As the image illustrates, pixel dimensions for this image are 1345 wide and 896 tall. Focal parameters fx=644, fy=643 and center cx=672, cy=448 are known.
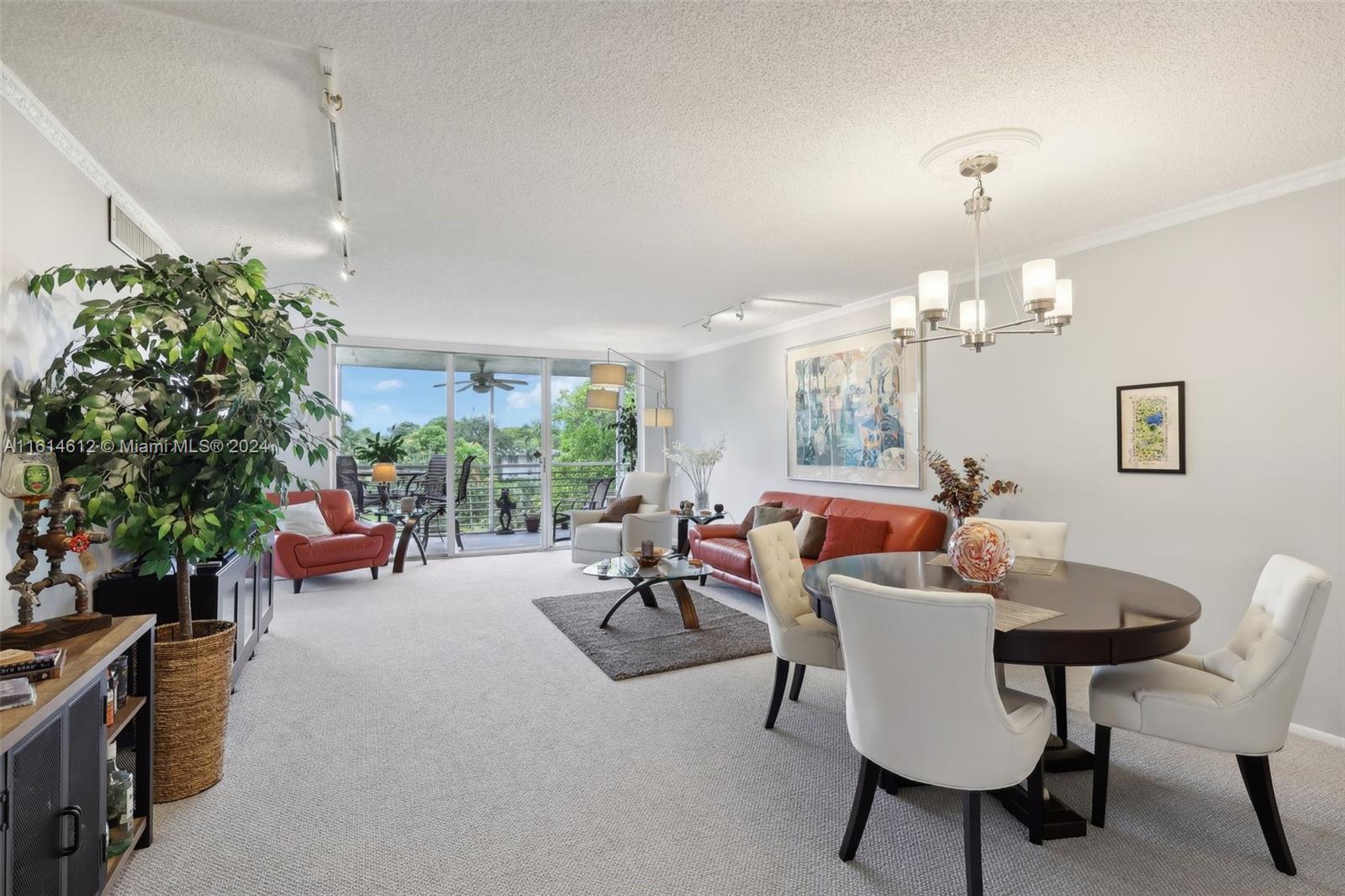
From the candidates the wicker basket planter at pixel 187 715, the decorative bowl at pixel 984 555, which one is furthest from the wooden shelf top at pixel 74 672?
the decorative bowl at pixel 984 555

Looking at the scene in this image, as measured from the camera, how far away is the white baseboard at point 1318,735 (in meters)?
2.77

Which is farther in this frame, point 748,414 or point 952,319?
point 748,414

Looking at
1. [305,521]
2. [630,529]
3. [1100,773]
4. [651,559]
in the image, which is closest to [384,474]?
[305,521]

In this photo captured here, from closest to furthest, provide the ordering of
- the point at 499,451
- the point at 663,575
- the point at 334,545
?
the point at 663,575 → the point at 334,545 → the point at 499,451

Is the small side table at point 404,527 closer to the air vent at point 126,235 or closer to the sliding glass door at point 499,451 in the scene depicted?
the sliding glass door at point 499,451

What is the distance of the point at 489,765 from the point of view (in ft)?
8.54

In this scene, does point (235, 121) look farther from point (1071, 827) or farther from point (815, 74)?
point (1071, 827)

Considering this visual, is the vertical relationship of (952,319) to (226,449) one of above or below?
above

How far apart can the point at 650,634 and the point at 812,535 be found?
1.48 m

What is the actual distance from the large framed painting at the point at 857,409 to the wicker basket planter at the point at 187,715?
4.32 metres

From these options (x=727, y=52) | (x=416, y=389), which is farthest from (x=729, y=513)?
(x=727, y=52)

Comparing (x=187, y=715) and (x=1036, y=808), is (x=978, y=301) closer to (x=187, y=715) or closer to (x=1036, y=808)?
(x=1036, y=808)

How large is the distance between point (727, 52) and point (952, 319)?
10.6 ft

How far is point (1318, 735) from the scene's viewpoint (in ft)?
9.32
